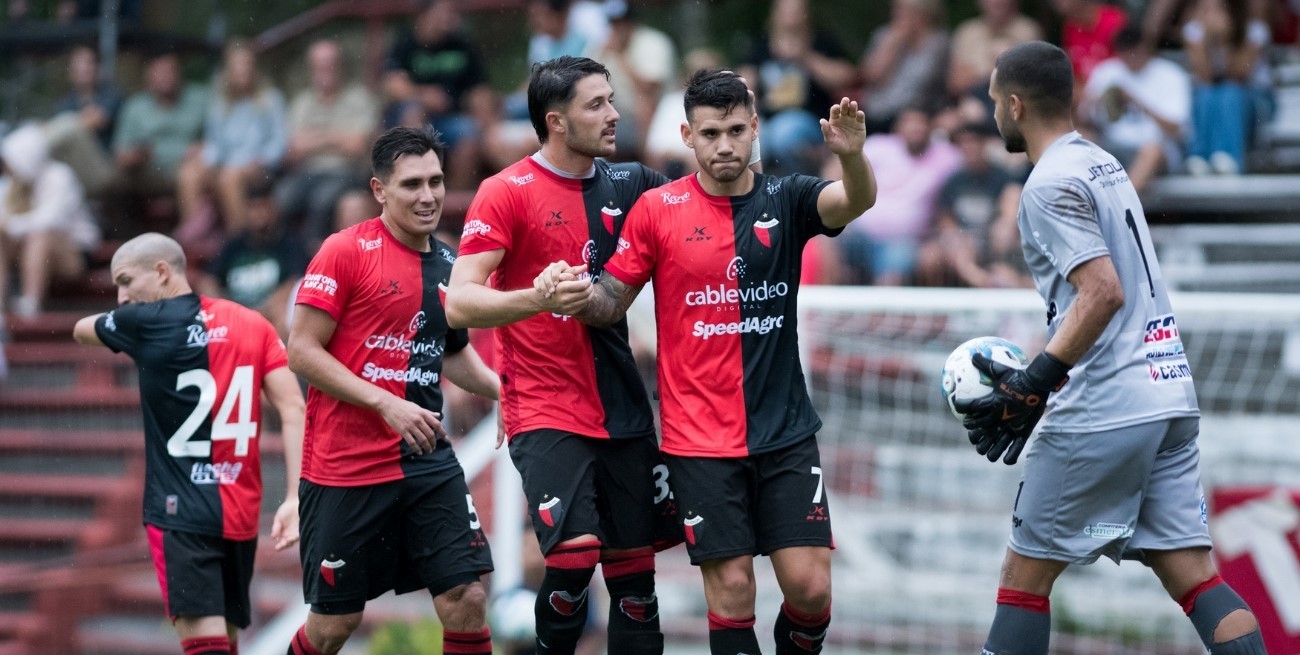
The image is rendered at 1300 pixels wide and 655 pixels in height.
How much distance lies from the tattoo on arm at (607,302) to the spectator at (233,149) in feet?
31.3

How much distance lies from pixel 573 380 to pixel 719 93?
1.37 m

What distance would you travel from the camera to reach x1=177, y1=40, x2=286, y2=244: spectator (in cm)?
1506

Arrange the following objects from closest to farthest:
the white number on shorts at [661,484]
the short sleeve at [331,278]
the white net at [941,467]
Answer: the white number on shorts at [661,484]
the short sleeve at [331,278]
the white net at [941,467]

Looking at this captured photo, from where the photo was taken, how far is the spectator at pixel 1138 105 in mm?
11898

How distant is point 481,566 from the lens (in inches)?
265

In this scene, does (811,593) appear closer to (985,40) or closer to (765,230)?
(765,230)

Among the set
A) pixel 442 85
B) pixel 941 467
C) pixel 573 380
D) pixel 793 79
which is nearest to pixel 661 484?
pixel 573 380

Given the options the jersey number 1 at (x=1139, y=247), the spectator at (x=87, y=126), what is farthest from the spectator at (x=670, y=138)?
the spectator at (x=87, y=126)

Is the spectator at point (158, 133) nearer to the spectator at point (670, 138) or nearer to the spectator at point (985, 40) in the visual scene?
the spectator at point (670, 138)

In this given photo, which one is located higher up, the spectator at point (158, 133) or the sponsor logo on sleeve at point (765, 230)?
the spectator at point (158, 133)

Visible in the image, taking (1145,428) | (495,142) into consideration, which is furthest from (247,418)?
(495,142)

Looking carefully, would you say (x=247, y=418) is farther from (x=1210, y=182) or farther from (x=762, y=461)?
(x=1210, y=182)

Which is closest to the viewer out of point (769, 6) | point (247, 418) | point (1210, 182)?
point (247, 418)

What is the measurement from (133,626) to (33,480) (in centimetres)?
242
